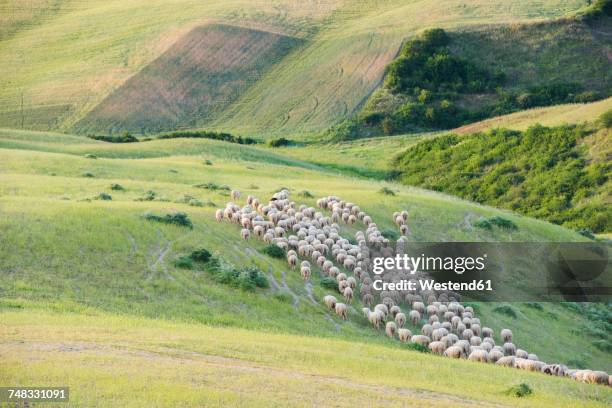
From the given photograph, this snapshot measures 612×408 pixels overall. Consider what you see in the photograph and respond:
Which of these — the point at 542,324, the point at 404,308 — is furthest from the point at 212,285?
the point at 542,324

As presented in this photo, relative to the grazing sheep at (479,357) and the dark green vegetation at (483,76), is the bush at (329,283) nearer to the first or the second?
the grazing sheep at (479,357)

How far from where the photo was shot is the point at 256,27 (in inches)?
4498

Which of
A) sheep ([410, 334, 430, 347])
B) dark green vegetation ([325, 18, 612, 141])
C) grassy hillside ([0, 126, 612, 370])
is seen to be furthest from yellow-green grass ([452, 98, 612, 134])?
sheep ([410, 334, 430, 347])

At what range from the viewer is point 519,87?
98188mm

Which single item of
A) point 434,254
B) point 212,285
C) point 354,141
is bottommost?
point 354,141

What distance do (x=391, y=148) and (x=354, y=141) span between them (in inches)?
195

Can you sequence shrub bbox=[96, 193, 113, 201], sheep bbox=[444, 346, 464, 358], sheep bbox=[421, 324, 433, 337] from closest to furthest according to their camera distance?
sheep bbox=[444, 346, 464, 358], sheep bbox=[421, 324, 433, 337], shrub bbox=[96, 193, 113, 201]

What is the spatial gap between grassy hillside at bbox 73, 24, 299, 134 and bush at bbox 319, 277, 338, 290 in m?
60.9

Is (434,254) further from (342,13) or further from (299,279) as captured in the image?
(342,13)

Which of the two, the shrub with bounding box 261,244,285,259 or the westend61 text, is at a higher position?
the shrub with bounding box 261,244,285,259

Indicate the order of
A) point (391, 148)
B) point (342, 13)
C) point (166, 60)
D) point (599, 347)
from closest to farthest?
point (599, 347) → point (391, 148) → point (166, 60) → point (342, 13)

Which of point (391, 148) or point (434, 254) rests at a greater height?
point (434, 254)

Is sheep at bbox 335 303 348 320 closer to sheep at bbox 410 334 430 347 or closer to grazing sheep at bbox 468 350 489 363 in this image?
sheep at bbox 410 334 430 347

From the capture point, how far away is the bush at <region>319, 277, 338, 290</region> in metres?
33.1
